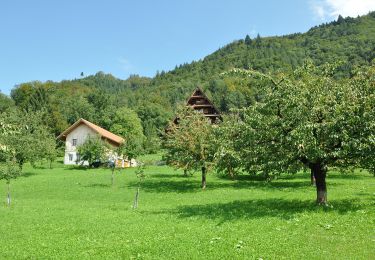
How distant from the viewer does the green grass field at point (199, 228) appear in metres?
12.4

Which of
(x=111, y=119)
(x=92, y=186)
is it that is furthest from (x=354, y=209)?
(x=111, y=119)

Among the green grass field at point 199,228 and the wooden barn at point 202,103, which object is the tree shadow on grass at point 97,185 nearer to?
the green grass field at point 199,228

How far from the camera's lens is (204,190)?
3288cm

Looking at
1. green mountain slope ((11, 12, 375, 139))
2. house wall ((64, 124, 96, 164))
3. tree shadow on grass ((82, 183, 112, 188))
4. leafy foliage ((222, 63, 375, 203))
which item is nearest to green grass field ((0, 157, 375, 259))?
leafy foliage ((222, 63, 375, 203))

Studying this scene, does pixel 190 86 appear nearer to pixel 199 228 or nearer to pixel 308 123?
pixel 308 123

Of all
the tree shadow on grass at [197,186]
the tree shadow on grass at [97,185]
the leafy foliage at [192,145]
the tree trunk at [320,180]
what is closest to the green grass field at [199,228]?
the tree trunk at [320,180]

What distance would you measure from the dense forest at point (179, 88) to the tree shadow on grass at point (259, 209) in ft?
187

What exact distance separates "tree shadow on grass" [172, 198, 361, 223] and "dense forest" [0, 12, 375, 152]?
56911 millimetres

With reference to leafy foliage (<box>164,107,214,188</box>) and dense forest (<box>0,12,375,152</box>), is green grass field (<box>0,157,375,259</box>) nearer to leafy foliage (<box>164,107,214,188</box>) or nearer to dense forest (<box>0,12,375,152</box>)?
leafy foliage (<box>164,107,214,188</box>)

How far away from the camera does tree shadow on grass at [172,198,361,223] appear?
18516 mm

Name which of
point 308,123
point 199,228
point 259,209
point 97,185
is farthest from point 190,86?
point 199,228

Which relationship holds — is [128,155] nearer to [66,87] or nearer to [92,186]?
[92,186]

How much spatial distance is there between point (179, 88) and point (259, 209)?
142 m

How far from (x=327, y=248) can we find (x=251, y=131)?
8.53 meters
